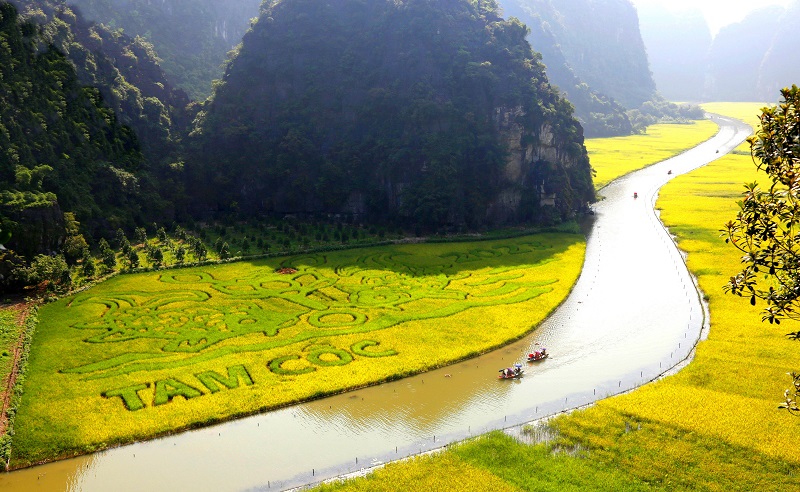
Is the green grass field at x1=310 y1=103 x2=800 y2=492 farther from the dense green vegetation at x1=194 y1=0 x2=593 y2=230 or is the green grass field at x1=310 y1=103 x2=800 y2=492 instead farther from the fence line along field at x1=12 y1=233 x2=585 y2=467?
the dense green vegetation at x1=194 y1=0 x2=593 y2=230

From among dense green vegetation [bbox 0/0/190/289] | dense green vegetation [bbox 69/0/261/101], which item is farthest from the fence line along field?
dense green vegetation [bbox 69/0/261/101]

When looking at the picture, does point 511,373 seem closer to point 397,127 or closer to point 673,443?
point 673,443

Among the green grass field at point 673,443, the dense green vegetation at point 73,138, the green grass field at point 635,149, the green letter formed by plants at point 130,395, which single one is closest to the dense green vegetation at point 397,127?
the dense green vegetation at point 73,138

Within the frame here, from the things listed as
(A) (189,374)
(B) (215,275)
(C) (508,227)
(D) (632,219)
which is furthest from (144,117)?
(D) (632,219)

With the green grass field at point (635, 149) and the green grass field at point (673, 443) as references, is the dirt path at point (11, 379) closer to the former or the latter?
the green grass field at point (673, 443)

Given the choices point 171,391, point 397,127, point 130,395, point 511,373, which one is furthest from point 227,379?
point 397,127

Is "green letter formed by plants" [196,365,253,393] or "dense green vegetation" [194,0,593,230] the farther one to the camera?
"dense green vegetation" [194,0,593,230]
